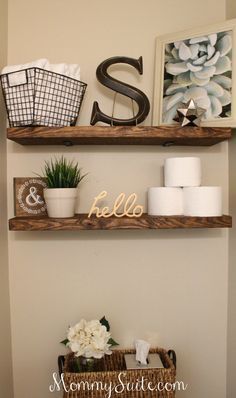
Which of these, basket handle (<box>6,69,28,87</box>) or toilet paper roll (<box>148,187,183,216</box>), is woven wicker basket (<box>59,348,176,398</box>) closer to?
toilet paper roll (<box>148,187,183,216</box>)

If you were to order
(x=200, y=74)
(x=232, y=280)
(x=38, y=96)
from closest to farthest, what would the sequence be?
(x=38, y=96)
(x=200, y=74)
(x=232, y=280)

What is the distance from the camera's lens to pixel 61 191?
1.10 m

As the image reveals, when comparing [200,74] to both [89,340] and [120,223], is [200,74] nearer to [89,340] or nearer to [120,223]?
[120,223]

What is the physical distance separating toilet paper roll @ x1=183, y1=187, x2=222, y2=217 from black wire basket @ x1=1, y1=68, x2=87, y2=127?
1.80 feet

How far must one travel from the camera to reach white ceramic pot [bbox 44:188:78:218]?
3.63 ft

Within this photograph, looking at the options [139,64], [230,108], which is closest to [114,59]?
[139,64]

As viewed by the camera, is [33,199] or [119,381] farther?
[33,199]

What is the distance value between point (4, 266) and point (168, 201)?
722 mm

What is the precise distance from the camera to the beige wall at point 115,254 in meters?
1.30

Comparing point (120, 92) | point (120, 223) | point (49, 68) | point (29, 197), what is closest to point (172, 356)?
point (120, 223)

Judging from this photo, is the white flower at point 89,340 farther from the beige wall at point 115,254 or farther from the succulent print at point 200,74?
the succulent print at point 200,74

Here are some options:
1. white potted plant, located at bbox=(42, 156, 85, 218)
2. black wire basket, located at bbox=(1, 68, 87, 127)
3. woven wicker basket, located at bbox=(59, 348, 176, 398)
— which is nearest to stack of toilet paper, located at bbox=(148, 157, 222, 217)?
white potted plant, located at bbox=(42, 156, 85, 218)

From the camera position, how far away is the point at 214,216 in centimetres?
111

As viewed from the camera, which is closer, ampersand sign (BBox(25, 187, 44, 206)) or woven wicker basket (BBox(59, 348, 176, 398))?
woven wicker basket (BBox(59, 348, 176, 398))
